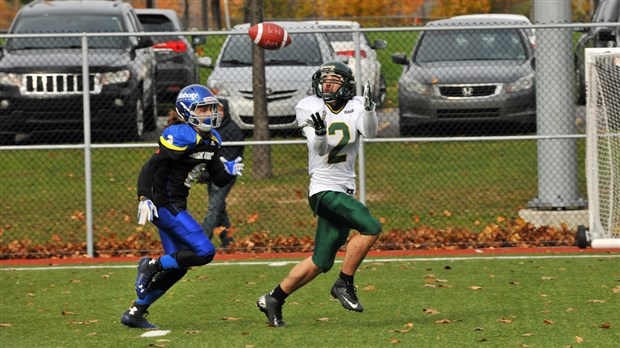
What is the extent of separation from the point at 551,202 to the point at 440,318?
4.72 m

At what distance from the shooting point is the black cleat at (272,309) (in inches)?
359

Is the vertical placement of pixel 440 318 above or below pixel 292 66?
below

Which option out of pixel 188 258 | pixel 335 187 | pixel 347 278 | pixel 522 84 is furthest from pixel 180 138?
pixel 522 84

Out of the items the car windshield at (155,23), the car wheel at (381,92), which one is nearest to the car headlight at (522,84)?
the car wheel at (381,92)

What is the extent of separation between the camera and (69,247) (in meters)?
13.7

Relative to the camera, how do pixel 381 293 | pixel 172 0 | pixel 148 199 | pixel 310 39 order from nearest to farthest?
1. pixel 148 199
2. pixel 381 293
3. pixel 310 39
4. pixel 172 0

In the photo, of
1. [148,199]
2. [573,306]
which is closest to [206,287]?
[148,199]

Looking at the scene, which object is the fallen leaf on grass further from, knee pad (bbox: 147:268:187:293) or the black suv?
the black suv

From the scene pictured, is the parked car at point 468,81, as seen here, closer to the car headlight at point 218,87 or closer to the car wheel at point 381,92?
the car wheel at point 381,92

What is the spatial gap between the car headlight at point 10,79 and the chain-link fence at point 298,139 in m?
0.02

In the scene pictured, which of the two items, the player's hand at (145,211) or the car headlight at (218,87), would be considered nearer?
the player's hand at (145,211)

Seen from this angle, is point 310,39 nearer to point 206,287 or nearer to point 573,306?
point 206,287

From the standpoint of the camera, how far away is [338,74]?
897cm

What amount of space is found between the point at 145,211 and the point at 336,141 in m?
1.43
